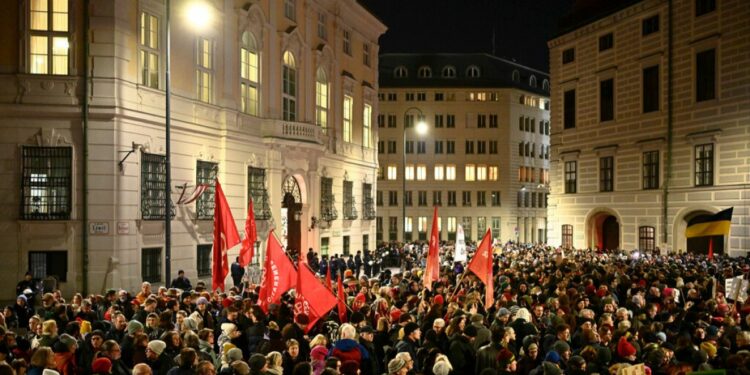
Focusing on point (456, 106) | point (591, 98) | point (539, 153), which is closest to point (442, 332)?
point (591, 98)

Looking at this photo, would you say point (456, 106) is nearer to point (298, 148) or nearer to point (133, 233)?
point (298, 148)

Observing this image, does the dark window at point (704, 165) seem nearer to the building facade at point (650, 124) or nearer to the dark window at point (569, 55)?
the building facade at point (650, 124)

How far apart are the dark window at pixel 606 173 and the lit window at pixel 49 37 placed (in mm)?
30142

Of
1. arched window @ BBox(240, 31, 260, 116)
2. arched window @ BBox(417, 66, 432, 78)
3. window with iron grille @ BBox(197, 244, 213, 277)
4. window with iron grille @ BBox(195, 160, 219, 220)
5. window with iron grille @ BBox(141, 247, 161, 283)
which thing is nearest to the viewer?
window with iron grille @ BBox(141, 247, 161, 283)

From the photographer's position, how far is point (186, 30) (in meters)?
27.2

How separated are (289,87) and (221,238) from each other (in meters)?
19.7

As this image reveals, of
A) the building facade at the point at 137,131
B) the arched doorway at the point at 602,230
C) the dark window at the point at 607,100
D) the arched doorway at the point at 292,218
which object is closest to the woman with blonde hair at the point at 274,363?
the building facade at the point at 137,131

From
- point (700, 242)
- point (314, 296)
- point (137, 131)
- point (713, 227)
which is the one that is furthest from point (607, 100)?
point (314, 296)

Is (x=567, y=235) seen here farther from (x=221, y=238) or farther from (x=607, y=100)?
(x=221, y=238)

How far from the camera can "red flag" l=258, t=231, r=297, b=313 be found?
48.0 ft

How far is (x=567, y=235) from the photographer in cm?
4494

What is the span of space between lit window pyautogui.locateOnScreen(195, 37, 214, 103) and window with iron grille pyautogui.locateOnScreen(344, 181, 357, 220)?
629 inches

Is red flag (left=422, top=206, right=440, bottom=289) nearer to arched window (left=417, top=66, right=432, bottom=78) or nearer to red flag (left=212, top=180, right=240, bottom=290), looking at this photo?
red flag (left=212, top=180, right=240, bottom=290)

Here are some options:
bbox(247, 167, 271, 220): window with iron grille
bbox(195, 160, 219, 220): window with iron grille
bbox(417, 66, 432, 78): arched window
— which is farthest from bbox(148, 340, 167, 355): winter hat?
bbox(417, 66, 432, 78): arched window
